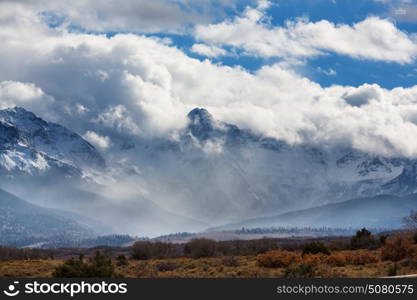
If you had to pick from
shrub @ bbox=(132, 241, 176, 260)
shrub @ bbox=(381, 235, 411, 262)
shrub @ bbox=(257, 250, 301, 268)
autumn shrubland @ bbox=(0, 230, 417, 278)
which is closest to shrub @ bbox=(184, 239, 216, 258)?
shrub @ bbox=(132, 241, 176, 260)

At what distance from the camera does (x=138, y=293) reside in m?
33.6

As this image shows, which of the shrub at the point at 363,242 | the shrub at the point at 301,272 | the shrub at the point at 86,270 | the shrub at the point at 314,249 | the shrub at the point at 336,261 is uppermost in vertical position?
the shrub at the point at 363,242

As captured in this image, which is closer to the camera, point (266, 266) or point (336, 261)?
point (266, 266)

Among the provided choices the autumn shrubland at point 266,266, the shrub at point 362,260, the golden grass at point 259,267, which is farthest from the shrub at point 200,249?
the shrub at point 362,260

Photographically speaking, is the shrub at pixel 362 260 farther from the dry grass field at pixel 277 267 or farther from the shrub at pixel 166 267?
the shrub at pixel 166 267

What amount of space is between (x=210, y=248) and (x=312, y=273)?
3979cm

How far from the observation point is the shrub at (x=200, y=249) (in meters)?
83.7

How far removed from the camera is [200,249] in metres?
84.8

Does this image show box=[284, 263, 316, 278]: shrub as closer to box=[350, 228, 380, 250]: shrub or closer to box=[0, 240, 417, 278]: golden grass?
box=[0, 240, 417, 278]: golden grass

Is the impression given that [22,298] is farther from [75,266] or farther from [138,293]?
[75,266]

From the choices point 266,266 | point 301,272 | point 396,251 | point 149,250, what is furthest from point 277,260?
point 149,250

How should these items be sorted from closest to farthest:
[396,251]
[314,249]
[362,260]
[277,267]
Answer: [277,267]
[362,260]
[396,251]
[314,249]

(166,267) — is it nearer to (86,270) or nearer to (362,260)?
(362,260)

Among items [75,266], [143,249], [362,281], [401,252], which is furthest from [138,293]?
[143,249]
